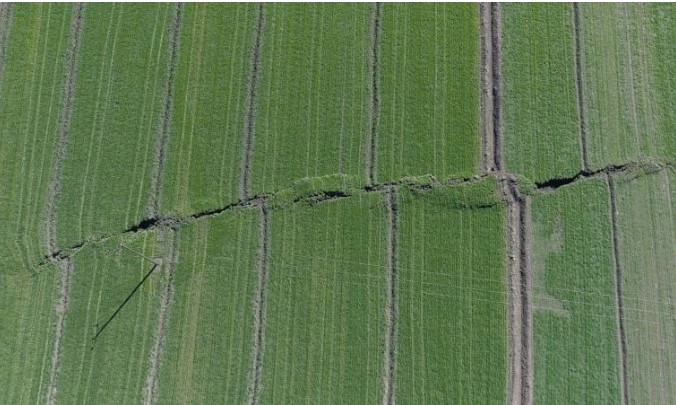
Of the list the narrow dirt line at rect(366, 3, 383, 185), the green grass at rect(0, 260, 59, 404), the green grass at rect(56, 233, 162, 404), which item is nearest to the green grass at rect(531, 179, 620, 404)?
the narrow dirt line at rect(366, 3, 383, 185)

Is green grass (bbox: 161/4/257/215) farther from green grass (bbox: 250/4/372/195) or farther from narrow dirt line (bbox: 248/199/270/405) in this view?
narrow dirt line (bbox: 248/199/270/405)

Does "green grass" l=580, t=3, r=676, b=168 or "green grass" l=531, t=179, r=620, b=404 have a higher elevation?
"green grass" l=580, t=3, r=676, b=168

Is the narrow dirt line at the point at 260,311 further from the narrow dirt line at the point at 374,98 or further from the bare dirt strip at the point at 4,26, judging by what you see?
the bare dirt strip at the point at 4,26

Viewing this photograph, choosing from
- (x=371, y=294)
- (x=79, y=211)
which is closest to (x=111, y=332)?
(x=79, y=211)

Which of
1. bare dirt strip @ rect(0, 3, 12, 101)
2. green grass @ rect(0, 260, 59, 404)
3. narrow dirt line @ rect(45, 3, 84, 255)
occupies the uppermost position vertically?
bare dirt strip @ rect(0, 3, 12, 101)

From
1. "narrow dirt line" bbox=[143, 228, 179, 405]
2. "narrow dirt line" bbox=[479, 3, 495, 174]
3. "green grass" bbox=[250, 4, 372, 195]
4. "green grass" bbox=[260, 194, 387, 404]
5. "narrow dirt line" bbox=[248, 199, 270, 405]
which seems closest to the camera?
"green grass" bbox=[260, 194, 387, 404]

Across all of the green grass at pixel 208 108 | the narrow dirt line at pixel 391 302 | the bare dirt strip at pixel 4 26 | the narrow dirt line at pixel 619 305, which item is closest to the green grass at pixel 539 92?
the narrow dirt line at pixel 619 305
